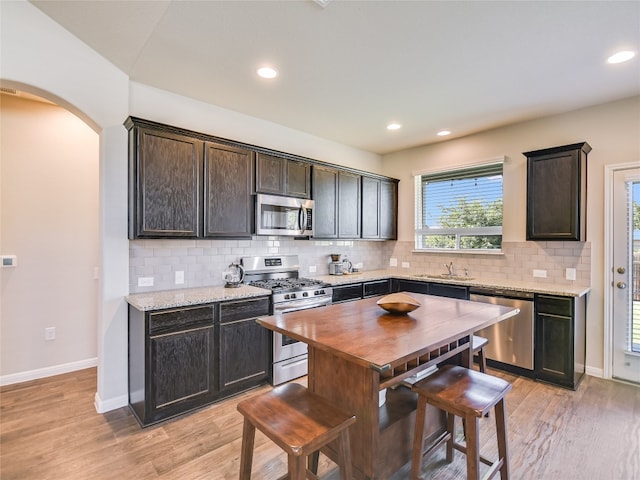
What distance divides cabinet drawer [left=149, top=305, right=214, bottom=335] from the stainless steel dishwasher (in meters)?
2.68

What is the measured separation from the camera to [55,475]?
6.43ft

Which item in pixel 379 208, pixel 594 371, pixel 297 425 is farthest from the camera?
pixel 379 208

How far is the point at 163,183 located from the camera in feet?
9.17

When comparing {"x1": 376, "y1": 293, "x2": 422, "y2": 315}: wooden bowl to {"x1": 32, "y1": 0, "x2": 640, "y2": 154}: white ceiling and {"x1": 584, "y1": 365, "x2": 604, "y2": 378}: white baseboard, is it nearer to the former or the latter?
{"x1": 32, "y1": 0, "x2": 640, "y2": 154}: white ceiling

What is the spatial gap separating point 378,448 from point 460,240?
3.50 m

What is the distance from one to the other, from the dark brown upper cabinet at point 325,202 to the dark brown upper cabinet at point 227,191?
954 mm

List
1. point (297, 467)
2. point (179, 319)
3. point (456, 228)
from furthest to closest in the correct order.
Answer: point (456, 228)
point (179, 319)
point (297, 467)

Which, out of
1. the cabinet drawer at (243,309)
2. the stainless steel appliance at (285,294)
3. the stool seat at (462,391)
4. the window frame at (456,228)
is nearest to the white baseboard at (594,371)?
the window frame at (456,228)

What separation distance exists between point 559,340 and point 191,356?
3461 millimetres

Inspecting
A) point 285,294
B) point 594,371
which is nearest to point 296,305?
Answer: point 285,294

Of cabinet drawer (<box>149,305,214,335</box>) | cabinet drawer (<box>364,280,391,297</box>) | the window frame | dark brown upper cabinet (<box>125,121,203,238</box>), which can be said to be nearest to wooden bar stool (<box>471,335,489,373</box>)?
cabinet drawer (<box>364,280,391,297</box>)

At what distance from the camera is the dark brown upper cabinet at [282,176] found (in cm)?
345

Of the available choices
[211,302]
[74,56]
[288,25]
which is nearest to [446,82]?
[288,25]

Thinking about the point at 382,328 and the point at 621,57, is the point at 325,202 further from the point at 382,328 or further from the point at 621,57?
the point at 621,57
